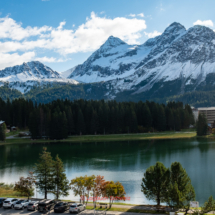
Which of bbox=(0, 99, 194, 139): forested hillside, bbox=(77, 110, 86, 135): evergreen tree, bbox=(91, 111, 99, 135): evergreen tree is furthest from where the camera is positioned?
bbox=(91, 111, 99, 135): evergreen tree

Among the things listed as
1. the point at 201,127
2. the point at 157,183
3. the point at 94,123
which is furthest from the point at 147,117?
the point at 157,183

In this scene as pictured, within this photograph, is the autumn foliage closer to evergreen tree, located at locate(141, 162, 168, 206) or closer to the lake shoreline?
evergreen tree, located at locate(141, 162, 168, 206)

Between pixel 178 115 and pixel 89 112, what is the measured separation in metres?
51.2

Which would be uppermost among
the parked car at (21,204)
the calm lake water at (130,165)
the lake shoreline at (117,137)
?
the lake shoreline at (117,137)

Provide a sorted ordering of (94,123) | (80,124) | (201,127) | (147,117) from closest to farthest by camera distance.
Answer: (201,127) → (80,124) → (94,123) → (147,117)

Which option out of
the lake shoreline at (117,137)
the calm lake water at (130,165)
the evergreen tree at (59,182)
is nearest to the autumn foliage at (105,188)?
the evergreen tree at (59,182)

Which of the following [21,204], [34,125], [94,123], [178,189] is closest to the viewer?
[178,189]

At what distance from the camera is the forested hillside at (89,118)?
134875mm

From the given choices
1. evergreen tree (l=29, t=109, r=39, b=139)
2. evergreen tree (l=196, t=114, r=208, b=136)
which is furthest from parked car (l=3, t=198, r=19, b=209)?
evergreen tree (l=196, t=114, r=208, b=136)

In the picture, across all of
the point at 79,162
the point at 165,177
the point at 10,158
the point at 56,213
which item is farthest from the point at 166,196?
the point at 10,158

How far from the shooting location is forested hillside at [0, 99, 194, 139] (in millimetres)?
134875

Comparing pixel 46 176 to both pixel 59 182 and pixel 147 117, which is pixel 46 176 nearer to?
pixel 59 182

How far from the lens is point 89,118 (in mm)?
146125

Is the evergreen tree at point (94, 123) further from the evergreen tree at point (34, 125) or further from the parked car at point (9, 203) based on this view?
the parked car at point (9, 203)
